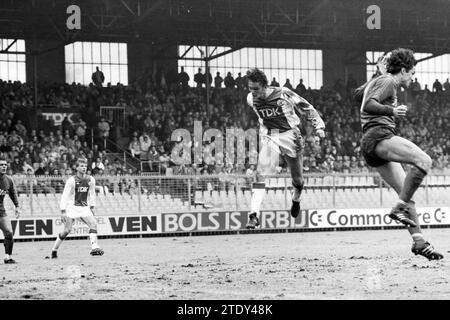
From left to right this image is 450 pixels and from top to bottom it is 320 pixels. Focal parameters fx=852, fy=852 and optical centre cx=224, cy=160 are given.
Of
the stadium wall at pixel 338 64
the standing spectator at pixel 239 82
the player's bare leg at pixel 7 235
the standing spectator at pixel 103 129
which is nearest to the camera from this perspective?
the player's bare leg at pixel 7 235

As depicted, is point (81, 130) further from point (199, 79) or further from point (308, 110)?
point (308, 110)

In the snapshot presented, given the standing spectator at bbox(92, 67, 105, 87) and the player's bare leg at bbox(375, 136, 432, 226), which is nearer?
the player's bare leg at bbox(375, 136, 432, 226)

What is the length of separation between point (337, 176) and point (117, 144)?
9.93 metres

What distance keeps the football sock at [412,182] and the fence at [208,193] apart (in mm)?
14879

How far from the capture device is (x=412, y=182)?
10.6 meters

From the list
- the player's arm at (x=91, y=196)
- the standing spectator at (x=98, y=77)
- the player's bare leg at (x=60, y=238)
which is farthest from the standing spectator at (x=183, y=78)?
the player's bare leg at (x=60, y=238)

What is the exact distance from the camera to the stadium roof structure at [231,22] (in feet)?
113

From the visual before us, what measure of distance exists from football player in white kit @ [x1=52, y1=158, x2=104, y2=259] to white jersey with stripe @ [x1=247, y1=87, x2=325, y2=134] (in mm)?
6470

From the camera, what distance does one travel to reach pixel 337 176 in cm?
2697

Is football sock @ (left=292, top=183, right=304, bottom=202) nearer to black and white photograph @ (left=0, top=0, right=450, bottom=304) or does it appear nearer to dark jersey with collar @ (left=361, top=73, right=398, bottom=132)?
black and white photograph @ (left=0, top=0, right=450, bottom=304)

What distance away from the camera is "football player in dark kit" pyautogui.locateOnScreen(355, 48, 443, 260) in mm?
10508

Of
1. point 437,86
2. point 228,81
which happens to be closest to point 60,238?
point 228,81

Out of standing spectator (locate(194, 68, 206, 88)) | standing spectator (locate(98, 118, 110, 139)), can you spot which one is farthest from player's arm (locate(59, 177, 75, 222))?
standing spectator (locate(194, 68, 206, 88))

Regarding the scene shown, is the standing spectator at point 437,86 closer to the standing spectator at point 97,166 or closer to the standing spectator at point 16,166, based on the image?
the standing spectator at point 97,166
